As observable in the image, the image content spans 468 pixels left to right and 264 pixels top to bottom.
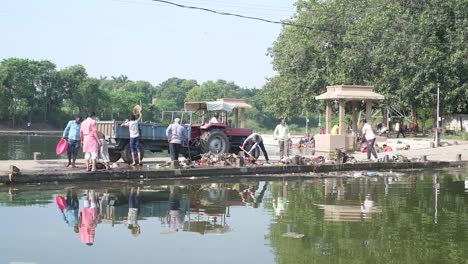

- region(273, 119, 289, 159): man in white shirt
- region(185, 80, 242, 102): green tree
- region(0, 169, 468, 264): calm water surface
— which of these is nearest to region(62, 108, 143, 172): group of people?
region(0, 169, 468, 264): calm water surface

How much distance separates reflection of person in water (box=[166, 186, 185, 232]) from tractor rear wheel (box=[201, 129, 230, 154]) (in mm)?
6973

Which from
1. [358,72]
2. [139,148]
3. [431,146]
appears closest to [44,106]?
[358,72]

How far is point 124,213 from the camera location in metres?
10.7

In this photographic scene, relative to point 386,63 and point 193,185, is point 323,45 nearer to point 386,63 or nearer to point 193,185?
point 386,63

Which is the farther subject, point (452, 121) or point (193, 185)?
point (452, 121)

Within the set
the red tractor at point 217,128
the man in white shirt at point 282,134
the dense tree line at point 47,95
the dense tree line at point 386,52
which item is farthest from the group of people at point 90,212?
the dense tree line at point 47,95

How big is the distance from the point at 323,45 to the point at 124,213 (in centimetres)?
4025

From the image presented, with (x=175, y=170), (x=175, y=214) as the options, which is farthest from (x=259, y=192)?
(x=175, y=214)

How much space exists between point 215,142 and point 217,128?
55 centimetres

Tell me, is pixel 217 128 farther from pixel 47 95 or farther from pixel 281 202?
pixel 47 95

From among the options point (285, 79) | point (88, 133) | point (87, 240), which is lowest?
Result: point (87, 240)

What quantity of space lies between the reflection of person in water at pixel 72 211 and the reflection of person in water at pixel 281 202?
139 inches

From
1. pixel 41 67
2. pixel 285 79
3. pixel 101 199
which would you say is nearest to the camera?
pixel 101 199

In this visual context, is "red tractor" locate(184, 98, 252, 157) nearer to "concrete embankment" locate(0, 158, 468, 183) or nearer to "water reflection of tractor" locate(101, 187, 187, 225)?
"concrete embankment" locate(0, 158, 468, 183)
